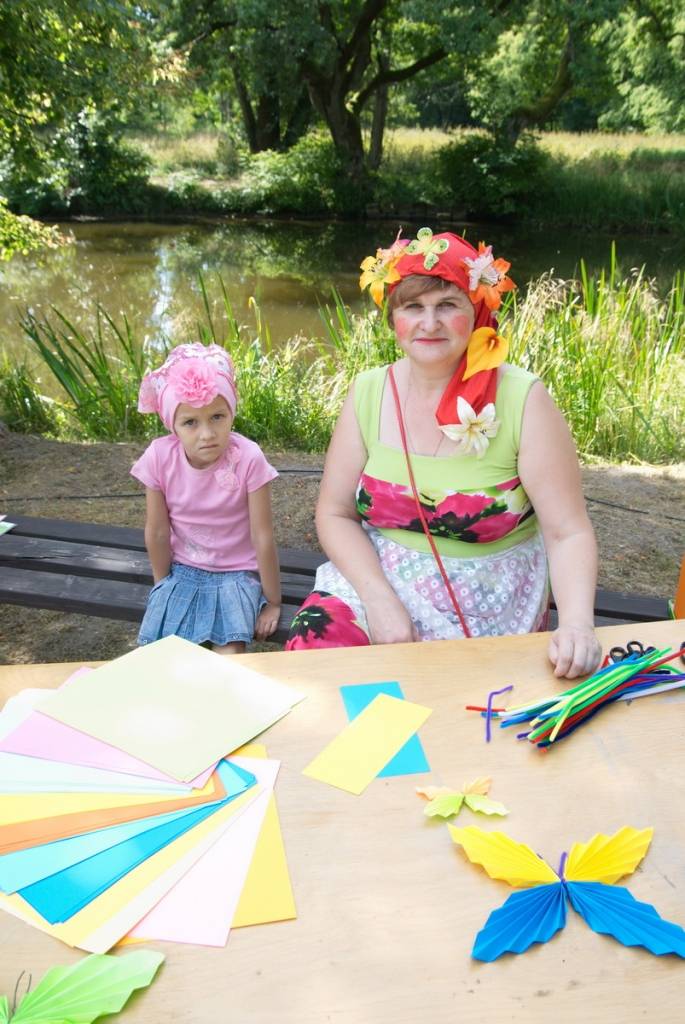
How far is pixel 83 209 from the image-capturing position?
69.1ft

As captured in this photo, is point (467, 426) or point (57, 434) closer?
point (467, 426)

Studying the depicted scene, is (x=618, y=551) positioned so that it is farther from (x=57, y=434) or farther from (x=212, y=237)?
(x=212, y=237)

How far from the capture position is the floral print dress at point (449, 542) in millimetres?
1895

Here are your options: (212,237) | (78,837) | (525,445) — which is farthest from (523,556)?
(212,237)

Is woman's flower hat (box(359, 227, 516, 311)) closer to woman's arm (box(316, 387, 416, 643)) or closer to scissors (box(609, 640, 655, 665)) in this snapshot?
woman's arm (box(316, 387, 416, 643))

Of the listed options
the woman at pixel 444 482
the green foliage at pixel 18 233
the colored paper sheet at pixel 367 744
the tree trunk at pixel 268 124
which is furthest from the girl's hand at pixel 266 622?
the tree trunk at pixel 268 124

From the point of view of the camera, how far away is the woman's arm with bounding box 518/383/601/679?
1697 millimetres

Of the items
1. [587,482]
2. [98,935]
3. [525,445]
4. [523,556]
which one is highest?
[525,445]

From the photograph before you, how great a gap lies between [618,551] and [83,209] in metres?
20.7

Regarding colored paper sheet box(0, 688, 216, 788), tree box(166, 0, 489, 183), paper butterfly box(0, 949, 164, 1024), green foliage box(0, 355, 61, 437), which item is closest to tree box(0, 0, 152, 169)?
green foliage box(0, 355, 61, 437)

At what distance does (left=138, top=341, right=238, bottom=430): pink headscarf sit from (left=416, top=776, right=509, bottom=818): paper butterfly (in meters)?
1.21

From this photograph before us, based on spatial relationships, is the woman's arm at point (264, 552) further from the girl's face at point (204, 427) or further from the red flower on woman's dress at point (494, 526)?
the red flower on woman's dress at point (494, 526)

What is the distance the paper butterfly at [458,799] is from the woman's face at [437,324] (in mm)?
1022

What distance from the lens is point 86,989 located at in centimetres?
87
